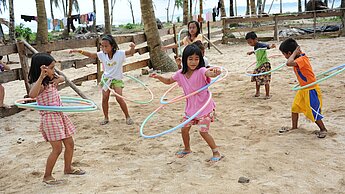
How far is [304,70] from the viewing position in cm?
477

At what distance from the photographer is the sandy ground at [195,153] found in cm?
360

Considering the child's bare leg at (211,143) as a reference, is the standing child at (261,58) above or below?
above

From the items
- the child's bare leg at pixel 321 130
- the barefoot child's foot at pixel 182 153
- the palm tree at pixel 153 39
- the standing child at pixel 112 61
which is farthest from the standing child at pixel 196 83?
the palm tree at pixel 153 39

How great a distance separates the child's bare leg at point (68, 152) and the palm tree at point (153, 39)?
6780 millimetres

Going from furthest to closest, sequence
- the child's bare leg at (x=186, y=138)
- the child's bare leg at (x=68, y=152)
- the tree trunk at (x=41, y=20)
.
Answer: the tree trunk at (x=41, y=20), the child's bare leg at (x=186, y=138), the child's bare leg at (x=68, y=152)

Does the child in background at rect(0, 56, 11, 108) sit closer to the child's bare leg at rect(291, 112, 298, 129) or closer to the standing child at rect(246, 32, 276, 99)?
the standing child at rect(246, 32, 276, 99)

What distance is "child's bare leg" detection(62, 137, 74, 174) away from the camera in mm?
3889

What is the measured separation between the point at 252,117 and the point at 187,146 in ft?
6.20

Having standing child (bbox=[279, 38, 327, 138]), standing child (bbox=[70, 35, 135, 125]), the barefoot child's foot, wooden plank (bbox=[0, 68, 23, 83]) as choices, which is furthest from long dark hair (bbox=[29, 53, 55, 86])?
wooden plank (bbox=[0, 68, 23, 83])

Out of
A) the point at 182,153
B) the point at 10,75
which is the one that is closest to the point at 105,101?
the point at 182,153

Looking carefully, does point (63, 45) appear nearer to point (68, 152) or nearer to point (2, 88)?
point (2, 88)

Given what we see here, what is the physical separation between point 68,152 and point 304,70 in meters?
3.16

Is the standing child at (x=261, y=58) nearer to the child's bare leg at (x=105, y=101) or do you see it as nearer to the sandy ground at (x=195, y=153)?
the sandy ground at (x=195, y=153)

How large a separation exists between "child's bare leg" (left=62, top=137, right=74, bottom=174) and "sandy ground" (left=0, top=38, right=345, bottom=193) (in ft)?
0.36
